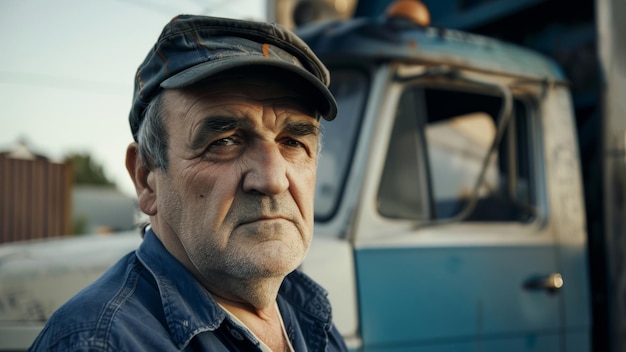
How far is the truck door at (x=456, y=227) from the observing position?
2.38 metres

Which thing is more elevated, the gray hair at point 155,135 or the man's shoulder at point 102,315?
the gray hair at point 155,135

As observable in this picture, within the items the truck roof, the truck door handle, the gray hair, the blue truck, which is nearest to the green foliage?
the blue truck

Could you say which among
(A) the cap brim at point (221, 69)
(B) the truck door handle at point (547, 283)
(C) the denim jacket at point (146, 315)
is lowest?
(B) the truck door handle at point (547, 283)

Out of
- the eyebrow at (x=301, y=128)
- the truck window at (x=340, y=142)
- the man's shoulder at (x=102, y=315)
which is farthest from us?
the truck window at (x=340, y=142)

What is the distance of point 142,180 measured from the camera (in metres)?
1.46

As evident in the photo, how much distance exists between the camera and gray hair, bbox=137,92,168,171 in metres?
1.35

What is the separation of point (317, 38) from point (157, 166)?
145 cm

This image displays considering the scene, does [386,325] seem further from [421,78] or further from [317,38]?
[317,38]

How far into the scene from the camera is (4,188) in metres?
9.88

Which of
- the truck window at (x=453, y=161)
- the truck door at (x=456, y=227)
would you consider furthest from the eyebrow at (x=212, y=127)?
the truck window at (x=453, y=161)

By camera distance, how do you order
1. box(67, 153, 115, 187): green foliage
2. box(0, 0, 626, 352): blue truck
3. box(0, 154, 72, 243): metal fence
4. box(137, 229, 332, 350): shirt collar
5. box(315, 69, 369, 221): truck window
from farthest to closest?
box(67, 153, 115, 187): green foliage < box(0, 154, 72, 243): metal fence < box(315, 69, 369, 221): truck window < box(0, 0, 626, 352): blue truck < box(137, 229, 332, 350): shirt collar

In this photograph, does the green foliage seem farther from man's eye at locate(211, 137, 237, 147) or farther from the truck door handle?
man's eye at locate(211, 137, 237, 147)

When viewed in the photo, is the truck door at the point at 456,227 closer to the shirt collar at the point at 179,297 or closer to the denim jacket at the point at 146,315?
the denim jacket at the point at 146,315

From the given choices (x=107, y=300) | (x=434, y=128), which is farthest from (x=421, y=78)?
(x=107, y=300)
